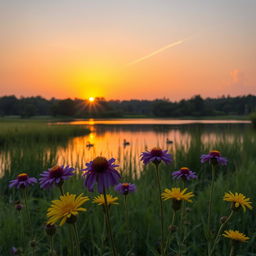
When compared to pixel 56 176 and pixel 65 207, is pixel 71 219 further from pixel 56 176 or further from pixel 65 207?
pixel 56 176

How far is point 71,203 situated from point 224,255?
2155 mm

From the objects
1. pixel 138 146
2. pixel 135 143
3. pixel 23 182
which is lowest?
pixel 138 146

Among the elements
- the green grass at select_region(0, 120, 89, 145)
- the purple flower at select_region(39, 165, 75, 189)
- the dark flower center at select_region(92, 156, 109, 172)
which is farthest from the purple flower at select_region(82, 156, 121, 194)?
the green grass at select_region(0, 120, 89, 145)

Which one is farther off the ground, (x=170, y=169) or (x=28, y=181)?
(x=28, y=181)

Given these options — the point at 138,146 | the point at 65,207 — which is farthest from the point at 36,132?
the point at 65,207

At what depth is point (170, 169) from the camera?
20.5ft

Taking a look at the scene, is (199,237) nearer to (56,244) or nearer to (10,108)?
(56,244)

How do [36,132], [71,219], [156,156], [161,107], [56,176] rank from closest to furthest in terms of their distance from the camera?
1. [71,219]
2. [56,176]
3. [156,156]
4. [36,132]
5. [161,107]

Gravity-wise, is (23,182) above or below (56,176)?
below

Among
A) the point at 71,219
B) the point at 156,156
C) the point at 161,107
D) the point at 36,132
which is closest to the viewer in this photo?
the point at 71,219

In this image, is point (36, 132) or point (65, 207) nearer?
point (65, 207)

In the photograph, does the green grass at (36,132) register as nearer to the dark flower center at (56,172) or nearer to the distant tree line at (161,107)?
the dark flower center at (56,172)

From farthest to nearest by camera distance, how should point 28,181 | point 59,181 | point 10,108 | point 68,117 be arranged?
1. point 10,108
2. point 68,117
3. point 28,181
4. point 59,181

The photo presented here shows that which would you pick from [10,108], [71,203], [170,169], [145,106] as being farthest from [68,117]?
[71,203]
